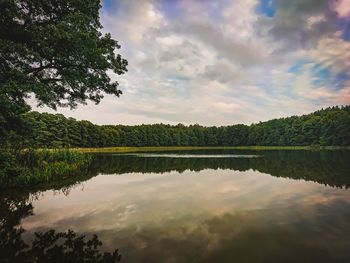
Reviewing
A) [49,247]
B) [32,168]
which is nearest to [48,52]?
[32,168]

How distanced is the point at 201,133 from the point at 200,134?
0.73 m

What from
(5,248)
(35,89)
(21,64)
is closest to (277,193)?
(5,248)

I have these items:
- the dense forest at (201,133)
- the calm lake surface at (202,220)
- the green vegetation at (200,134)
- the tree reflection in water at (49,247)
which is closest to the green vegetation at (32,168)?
the calm lake surface at (202,220)

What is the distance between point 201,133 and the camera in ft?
452

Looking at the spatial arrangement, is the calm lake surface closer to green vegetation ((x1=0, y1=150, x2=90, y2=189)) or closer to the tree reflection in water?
the tree reflection in water

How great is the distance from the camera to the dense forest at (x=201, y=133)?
77.8 m

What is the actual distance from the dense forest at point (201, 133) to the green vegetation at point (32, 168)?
4395 centimetres

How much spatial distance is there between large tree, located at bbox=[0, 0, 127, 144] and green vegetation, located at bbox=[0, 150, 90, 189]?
216 cm

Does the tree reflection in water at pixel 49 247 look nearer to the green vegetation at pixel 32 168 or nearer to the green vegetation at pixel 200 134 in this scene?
the green vegetation at pixel 32 168

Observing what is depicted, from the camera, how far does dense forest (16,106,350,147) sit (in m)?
77.8

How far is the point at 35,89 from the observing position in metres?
13.5

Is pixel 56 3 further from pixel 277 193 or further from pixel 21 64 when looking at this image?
pixel 277 193

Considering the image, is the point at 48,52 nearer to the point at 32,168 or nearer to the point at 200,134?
the point at 32,168

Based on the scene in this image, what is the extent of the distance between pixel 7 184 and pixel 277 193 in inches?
510
